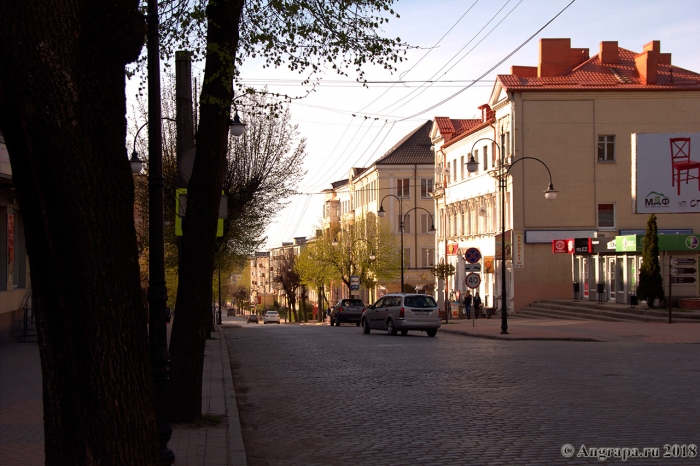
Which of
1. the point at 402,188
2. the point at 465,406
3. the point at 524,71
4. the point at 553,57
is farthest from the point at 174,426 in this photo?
the point at 402,188

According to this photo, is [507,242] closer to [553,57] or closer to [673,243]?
[553,57]

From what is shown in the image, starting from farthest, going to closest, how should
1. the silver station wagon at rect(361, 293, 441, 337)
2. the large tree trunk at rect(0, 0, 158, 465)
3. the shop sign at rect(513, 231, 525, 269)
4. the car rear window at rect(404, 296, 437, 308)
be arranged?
1. the shop sign at rect(513, 231, 525, 269)
2. the car rear window at rect(404, 296, 437, 308)
3. the silver station wagon at rect(361, 293, 441, 337)
4. the large tree trunk at rect(0, 0, 158, 465)

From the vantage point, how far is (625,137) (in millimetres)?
51031

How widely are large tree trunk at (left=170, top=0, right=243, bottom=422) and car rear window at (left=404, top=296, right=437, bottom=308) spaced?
21553 mm

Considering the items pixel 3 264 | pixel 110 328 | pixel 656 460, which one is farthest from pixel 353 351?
pixel 110 328

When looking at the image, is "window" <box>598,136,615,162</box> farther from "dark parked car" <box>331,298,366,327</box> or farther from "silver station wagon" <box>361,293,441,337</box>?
"silver station wagon" <box>361,293,441,337</box>

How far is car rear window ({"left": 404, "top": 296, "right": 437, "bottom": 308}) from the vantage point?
1265 inches

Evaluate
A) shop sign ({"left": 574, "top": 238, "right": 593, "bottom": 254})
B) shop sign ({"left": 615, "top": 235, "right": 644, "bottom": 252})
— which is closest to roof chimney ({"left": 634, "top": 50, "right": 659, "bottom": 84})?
shop sign ({"left": 574, "top": 238, "right": 593, "bottom": 254})

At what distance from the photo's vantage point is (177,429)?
10.2 metres

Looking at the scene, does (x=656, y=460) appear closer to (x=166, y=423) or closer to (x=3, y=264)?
(x=166, y=423)

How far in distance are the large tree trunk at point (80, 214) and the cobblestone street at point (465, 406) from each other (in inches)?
145

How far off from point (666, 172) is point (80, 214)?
1462 inches

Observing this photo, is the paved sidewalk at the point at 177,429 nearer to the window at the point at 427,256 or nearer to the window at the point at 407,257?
the window at the point at 407,257

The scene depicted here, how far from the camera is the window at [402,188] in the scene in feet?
279
